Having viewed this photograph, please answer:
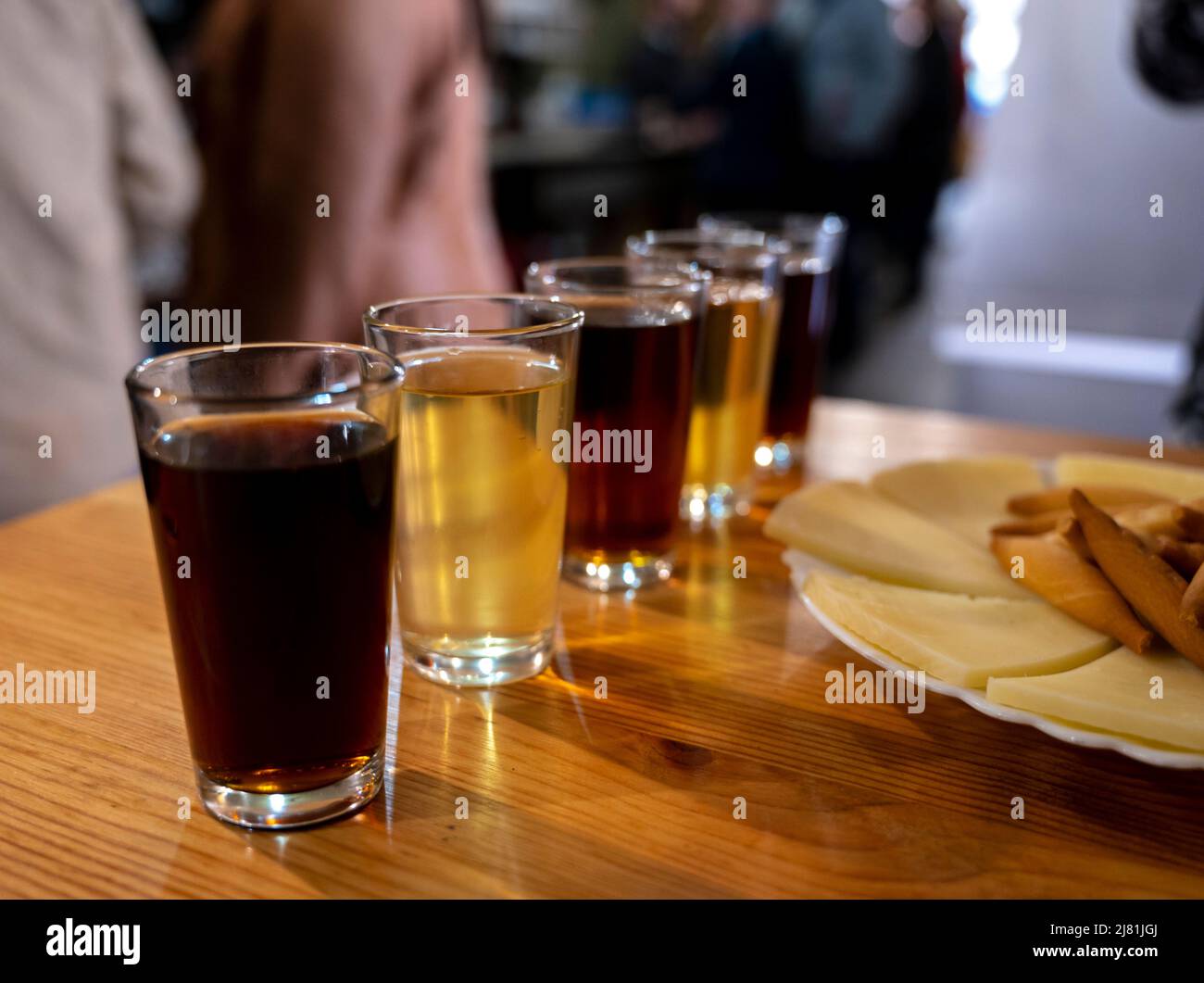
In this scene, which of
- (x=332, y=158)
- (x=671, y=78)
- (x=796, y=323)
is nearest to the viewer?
(x=796, y=323)

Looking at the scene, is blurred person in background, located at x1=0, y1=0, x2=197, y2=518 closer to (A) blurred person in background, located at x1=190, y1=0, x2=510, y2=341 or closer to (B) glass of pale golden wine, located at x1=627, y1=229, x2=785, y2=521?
(A) blurred person in background, located at x1=190, y1=0, x2=510, y2=341

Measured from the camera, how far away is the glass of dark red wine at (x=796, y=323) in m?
1.28

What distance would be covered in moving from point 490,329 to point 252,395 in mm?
196

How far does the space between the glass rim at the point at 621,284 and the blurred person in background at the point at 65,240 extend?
47.4 inches

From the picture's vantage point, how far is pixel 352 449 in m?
0.65

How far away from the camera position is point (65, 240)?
185 cm

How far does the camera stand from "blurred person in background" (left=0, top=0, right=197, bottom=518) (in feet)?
5.86

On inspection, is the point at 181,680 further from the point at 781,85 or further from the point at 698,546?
the point at 781,85

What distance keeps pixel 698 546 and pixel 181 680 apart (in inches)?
23.4

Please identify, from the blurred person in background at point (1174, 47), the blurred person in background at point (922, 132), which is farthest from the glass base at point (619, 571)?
the blurred person in background at point (922, 132)
